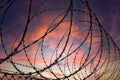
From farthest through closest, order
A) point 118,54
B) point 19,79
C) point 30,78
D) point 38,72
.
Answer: point 118,54, point 19,79, point 30,78, point 38,72

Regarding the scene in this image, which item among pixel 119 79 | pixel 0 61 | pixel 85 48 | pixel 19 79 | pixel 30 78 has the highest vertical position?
pixel 85 48

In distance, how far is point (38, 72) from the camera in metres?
5.02

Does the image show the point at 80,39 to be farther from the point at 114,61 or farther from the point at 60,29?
the point at 114,61

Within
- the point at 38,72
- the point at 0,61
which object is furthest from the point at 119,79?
the point at 0,61

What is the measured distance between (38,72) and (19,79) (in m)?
1.91

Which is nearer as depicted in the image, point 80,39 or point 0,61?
point 0,61

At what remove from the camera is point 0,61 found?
14.0 ft

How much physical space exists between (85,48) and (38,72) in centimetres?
553

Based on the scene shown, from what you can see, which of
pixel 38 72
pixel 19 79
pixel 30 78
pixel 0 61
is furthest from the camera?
pixel 19 79

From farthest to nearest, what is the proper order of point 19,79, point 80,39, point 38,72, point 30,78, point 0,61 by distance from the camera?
point 80,39, point 19,79, point 30,78, point 38,72, point 0,61

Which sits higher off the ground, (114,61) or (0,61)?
(114,61)

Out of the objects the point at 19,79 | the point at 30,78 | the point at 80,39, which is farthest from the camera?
the point at 80,39

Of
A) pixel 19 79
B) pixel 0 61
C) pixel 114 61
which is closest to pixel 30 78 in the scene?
pixel 19 79

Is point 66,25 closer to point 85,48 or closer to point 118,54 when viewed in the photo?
point 85,48
